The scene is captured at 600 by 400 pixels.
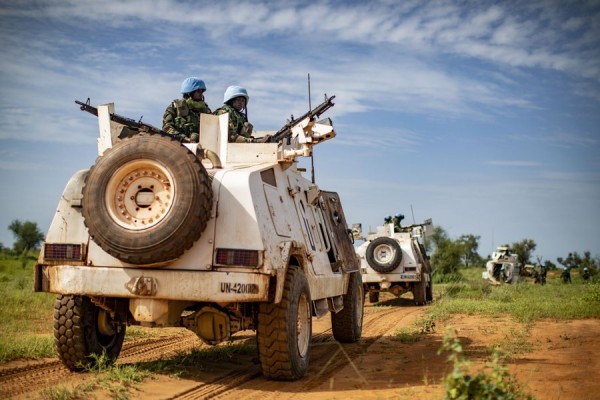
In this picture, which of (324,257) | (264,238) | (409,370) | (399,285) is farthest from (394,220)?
(264,238)

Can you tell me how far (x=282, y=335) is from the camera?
657cm

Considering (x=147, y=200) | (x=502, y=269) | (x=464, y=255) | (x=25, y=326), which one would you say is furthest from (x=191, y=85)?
(x=464, y=255)

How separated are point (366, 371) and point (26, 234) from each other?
174ft

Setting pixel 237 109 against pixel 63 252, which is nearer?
pixel 63 252

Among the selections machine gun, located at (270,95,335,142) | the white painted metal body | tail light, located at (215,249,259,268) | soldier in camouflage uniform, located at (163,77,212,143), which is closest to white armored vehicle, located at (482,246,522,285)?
machine gun, located at (270,95,335,142)

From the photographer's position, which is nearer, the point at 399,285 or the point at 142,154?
the point at 142,154

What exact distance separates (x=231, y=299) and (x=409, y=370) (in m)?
2.67

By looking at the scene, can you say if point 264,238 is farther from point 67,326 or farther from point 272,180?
point 67,326

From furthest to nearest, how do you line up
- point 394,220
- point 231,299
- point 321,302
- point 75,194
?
point 394,220, point 321,302, point 75,194, point 231,299

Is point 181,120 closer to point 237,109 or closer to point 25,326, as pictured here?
point 237,109

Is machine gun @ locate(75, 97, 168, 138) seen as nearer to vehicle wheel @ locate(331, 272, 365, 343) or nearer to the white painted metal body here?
the white painted metal body

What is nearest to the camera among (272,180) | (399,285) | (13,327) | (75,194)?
(75,194)

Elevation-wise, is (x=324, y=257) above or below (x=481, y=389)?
above

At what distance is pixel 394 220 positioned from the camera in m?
23.5
